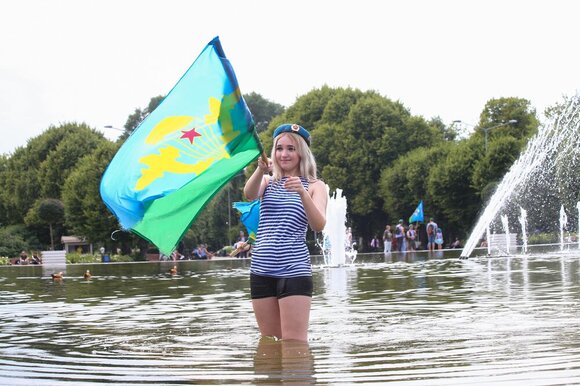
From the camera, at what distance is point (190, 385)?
7.14 metres

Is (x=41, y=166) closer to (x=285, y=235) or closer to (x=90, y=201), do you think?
(x=90, y=201)

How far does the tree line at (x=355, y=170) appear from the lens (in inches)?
2739

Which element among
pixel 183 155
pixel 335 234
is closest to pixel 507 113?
pixel 335 234

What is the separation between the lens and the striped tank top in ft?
26.7

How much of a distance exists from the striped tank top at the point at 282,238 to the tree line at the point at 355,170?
55.3 meters

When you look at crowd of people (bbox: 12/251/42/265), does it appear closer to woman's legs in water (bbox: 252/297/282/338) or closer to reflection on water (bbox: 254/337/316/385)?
reflection on water (bbox: 254/337/316/385)

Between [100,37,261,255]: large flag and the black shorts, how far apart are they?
912mm

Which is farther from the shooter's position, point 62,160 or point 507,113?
point 62,160

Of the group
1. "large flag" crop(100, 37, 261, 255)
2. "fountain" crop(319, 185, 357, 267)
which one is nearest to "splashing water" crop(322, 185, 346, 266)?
"fountain" crop(319, 185, 357, 267)

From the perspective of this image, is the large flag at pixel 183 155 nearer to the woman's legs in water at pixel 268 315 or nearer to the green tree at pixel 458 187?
the woman's legs in water at pixel 268 315

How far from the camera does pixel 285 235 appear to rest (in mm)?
8195

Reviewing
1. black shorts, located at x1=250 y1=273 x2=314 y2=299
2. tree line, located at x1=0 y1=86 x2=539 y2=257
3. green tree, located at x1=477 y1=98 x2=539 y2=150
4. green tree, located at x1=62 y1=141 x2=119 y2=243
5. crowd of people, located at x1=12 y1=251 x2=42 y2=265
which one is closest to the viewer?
black shorts, located at x1=250 y1=273 x2=314 y2=299

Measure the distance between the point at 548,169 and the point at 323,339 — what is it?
4656cm

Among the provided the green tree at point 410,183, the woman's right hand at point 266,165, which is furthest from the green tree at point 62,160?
the woman's right hand at point 266,165
